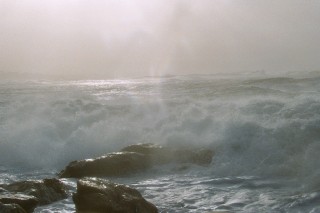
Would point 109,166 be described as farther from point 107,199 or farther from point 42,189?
point 107,199

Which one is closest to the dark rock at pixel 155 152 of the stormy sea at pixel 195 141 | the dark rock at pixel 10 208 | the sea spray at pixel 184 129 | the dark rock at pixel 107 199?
the stormy sea at pixel 195 141

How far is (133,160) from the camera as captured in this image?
473 inches

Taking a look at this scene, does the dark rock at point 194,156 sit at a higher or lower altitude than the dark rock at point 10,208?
lower

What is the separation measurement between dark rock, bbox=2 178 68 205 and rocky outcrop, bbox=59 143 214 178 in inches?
76.1

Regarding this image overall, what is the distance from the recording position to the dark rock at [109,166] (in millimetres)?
11105

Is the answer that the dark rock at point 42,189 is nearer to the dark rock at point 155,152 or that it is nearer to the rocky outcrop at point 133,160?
the rocky outcrop at point 133,160

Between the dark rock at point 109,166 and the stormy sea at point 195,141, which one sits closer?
the stormy sea at point 195,141

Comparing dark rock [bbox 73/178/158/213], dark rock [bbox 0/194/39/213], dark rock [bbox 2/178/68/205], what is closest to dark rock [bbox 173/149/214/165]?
dark rock [bbox 2/178/68/205]

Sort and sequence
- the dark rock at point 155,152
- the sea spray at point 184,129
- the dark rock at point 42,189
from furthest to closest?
1. the dark rock at point 155,152
2. the sea spray at point 184,129
3. the dark rock at point 42,189

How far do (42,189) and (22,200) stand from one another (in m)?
0.95

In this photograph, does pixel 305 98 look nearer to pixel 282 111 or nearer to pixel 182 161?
pixel 282 111

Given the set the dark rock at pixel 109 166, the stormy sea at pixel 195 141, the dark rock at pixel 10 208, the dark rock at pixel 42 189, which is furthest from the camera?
the dark rock at pixel 109 166

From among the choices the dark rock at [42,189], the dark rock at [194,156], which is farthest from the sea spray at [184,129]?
the dark rock at [42,189]

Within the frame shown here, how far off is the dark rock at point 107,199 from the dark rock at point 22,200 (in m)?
0.72
